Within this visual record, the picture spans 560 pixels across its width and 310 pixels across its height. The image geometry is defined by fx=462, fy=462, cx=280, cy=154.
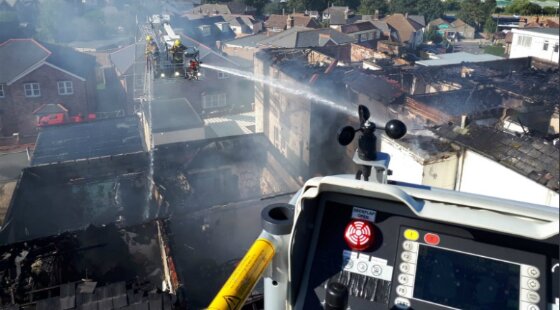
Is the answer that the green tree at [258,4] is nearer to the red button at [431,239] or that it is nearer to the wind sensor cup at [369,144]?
the wind sensor cup at [369,144]

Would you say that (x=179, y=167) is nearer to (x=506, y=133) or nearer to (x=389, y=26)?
(x=506, y=133)

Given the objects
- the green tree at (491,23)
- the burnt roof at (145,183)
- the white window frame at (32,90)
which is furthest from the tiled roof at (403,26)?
the white window frame at (32,90)

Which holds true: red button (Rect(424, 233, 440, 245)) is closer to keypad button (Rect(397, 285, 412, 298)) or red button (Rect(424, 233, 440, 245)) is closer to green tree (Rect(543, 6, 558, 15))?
keypad button (Rect(397, 285, 412, 298))

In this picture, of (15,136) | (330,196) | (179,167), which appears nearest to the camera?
(330,196)

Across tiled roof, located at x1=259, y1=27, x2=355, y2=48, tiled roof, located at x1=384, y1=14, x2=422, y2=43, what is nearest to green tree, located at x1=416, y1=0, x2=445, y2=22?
tiled roof, located at x1=384, y1=14, x2=422, y2=43

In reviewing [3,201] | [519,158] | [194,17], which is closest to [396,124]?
[519,158]

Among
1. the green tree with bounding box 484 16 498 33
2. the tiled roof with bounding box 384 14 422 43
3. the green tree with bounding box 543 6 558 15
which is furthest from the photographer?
the tiled roof with bounding box 384 14 422 43

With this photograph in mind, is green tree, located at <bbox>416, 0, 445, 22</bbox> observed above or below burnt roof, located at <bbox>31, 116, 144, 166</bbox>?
above
